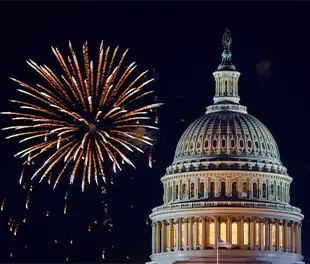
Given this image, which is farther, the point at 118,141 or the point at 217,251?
the point at 217,251

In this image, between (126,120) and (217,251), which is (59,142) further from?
(217,251)

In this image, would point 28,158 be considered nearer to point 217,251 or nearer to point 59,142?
point 59,142

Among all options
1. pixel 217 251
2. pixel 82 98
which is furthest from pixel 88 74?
pixel 217 251

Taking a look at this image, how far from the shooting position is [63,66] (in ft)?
501

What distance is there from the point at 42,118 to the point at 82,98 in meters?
4.32

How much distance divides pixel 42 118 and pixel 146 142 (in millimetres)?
11426

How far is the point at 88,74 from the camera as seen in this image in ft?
503

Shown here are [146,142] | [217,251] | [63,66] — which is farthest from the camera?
[217,251]

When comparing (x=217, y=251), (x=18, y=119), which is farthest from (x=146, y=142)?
(x=217, y=251)

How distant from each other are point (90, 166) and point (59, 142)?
353 centimetres

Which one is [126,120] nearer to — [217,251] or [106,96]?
[106,96]

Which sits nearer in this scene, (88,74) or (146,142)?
(88,74)

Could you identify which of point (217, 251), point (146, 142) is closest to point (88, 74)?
point (146, 142)

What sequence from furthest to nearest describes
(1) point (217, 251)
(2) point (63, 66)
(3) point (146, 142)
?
(1) point (217, 251)
(3) point (146, 142)
(2) point (63, 66)
